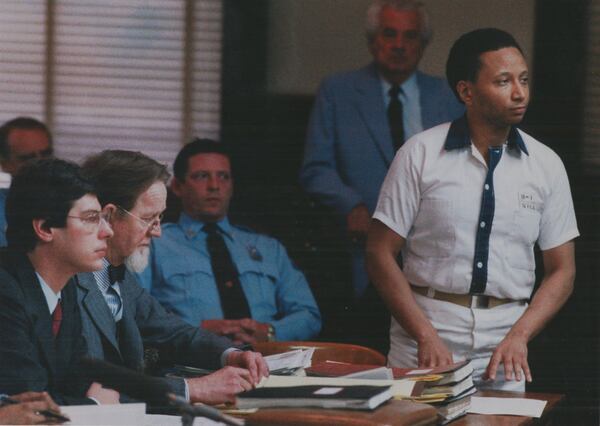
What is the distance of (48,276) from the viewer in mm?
3332

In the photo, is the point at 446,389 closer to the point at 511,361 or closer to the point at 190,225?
the point at 511,361

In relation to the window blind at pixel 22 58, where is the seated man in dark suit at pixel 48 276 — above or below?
below

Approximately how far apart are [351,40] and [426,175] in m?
0.75

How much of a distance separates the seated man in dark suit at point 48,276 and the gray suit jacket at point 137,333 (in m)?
0.06

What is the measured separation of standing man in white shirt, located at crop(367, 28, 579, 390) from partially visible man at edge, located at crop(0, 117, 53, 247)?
1154mm

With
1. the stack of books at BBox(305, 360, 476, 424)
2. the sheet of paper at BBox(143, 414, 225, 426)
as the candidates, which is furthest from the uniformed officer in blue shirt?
the sheet of paper at BBox(143, 414, 225, 426)

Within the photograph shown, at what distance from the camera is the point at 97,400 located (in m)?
3.13

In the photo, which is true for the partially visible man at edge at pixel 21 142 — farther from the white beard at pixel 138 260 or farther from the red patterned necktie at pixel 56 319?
the red patterned necktie at pixel 56 319

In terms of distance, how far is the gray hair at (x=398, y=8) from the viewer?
4.29 metres

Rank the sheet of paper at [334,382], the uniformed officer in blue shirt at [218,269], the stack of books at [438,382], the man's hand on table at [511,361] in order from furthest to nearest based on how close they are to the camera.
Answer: the uniformed officer in blue shirt at [218,269] < the man's hand on table at [511,361] < the stack of books at [438,382] < the sheet of paper at [334,382]

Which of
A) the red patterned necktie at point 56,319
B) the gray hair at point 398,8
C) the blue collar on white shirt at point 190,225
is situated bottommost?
the red patterned necktie at point 56,319

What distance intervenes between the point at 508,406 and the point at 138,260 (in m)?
1.25

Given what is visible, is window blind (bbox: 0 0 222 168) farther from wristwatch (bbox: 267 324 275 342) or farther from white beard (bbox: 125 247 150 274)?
wristwatch (bbox: 267 324 275 342)

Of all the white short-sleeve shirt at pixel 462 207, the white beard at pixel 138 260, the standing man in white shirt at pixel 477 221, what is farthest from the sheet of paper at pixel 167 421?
the white short-sleeve shirt at pixel 462 207
